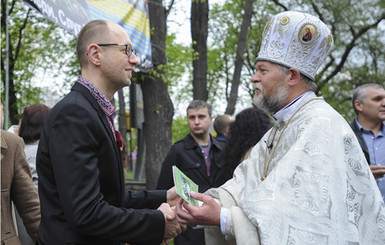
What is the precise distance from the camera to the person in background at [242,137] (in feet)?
15.3

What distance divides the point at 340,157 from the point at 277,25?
111cm

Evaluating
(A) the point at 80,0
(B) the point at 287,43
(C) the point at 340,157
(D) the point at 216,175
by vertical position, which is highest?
(A) the point at 80,0

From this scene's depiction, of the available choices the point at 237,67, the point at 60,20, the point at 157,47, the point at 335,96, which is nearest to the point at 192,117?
the point at 60,20

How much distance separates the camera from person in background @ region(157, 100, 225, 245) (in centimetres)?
549

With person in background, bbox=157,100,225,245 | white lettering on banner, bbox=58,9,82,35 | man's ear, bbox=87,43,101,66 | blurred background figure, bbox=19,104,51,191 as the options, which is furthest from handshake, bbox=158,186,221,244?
white lettering on banner, bbox=58,9,82,35

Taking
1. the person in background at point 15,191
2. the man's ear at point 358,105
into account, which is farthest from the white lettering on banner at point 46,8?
the man's ear at point 358,105

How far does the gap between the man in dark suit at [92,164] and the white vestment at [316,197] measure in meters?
0.53

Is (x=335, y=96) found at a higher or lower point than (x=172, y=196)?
lower

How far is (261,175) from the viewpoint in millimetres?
3264

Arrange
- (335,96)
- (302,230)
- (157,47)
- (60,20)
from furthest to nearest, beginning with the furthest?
(335,96) < (157,47) < (60,20) < (302,230)

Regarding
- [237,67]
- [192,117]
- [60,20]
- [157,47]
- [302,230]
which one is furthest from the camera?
[237,67]

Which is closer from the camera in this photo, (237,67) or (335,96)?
(237,67)

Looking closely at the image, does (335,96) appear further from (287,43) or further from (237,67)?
(287,43)

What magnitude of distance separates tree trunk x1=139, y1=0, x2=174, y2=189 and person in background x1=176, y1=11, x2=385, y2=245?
6938 millimetres
